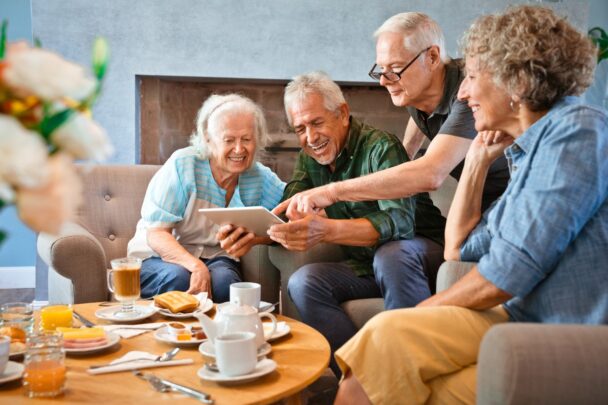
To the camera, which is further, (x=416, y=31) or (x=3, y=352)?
(x=416, y=31)

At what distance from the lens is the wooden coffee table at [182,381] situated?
1.21 m

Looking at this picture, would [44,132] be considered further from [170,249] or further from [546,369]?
[170,249]

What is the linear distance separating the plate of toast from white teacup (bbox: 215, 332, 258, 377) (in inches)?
20.6

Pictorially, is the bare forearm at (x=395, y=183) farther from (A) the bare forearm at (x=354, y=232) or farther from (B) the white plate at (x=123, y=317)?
(B) the white plate at (x=123, y=317)

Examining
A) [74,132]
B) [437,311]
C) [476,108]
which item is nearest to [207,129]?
[476,108]

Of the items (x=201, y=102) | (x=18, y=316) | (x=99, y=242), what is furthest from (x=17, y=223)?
(x=18, y=316)

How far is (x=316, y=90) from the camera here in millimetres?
2385

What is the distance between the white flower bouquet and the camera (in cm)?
57

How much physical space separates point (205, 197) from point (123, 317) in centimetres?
84

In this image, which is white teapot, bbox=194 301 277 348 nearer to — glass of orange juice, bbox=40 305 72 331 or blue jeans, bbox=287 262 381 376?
glass of orange juice, bbox=40 305 72 331

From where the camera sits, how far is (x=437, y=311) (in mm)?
1420

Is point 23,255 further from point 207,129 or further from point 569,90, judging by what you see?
point 569,90

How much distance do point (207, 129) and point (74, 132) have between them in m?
1.96

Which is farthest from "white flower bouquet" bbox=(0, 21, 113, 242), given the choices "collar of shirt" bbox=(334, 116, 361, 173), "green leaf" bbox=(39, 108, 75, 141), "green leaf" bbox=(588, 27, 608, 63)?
"green leaf" bbox=(588, 27, 608, 63)
